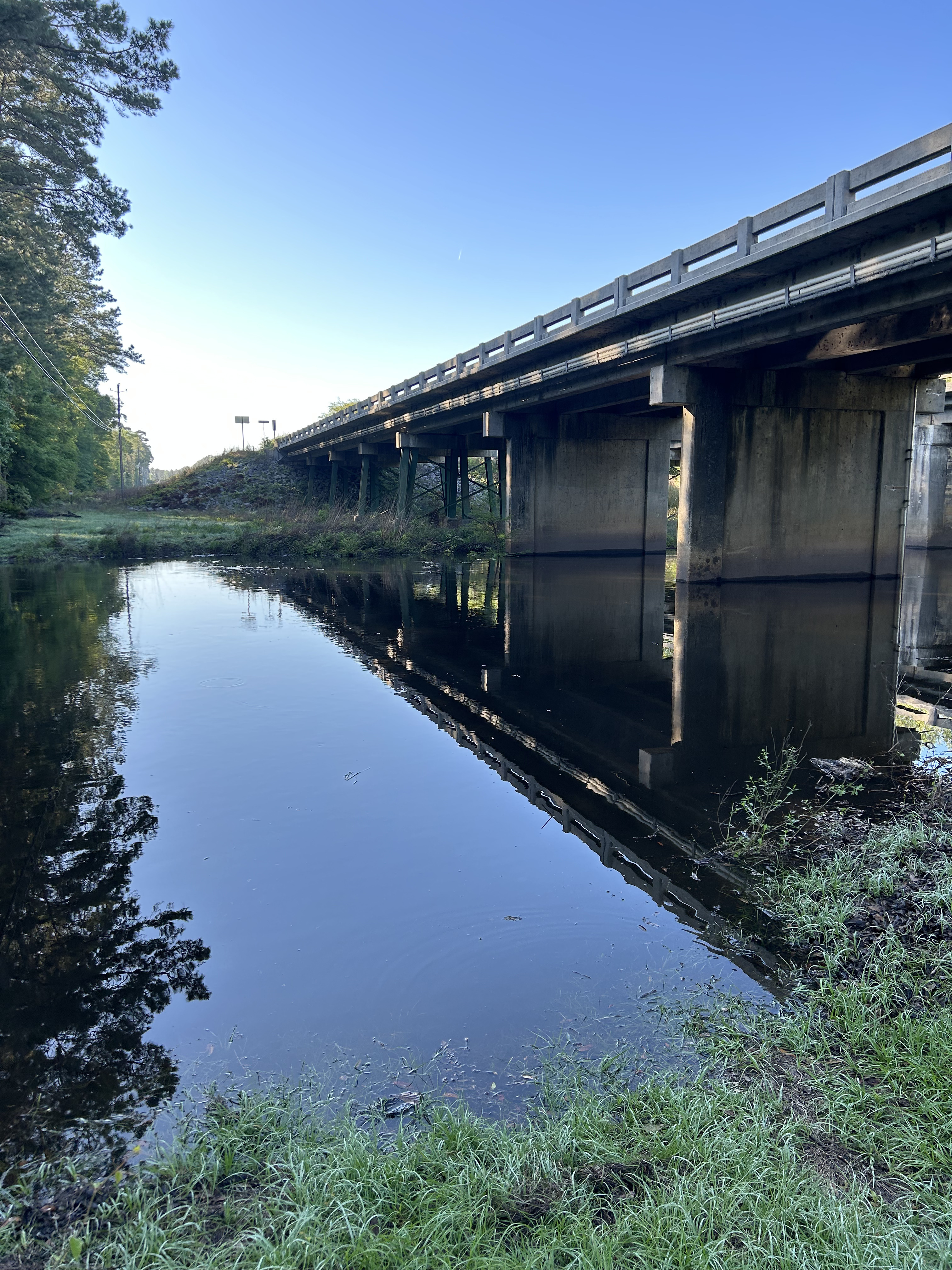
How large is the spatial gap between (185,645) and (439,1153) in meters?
12.0

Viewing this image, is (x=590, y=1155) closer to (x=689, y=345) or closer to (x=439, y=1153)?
(x=439, y=1153)

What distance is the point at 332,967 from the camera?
170 inches

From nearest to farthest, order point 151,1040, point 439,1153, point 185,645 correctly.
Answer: point 439,1153 → point 151,1040 → point 185,645

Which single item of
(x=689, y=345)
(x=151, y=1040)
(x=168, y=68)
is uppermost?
(x=168, y=68)

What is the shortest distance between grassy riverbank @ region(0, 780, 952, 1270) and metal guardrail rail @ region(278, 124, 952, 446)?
14047 mm

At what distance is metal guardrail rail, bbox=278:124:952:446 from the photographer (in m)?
13.6

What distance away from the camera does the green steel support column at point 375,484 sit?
54.7m

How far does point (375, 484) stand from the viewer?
55.0m

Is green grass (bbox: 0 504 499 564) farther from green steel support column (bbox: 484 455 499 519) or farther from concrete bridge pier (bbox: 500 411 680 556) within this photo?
green steel support column (bbox: 484 455 499 519)

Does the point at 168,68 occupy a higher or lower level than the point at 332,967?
higher

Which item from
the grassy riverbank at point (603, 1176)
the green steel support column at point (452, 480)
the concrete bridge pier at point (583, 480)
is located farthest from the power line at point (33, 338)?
the grassy riverbank at point (603, 1176)

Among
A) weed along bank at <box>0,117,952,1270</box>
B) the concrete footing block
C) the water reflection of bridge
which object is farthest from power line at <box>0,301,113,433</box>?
the concrete footing block

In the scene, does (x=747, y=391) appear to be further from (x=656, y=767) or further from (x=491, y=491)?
(x=491, y=491)

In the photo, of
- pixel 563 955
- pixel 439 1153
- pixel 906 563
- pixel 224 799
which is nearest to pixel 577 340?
pixel 906 563
